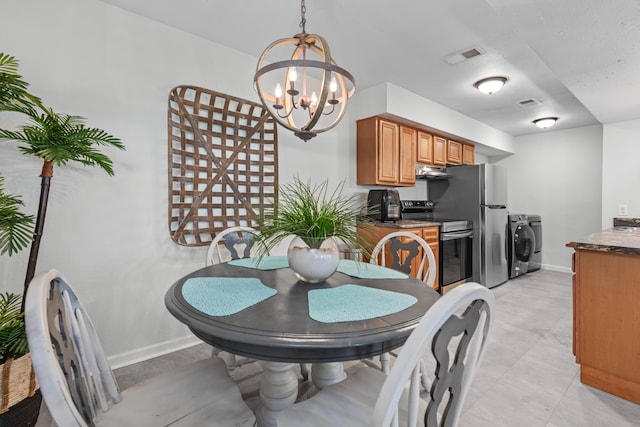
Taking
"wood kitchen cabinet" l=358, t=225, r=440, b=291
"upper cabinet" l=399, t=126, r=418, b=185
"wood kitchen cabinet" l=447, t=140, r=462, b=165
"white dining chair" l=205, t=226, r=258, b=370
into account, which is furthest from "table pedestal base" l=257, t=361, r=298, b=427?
"wood kitchen cabinet" l=447, t=140, r=462, b=165

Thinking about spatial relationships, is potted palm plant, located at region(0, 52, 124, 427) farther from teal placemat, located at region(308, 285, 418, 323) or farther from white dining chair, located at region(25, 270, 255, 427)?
teal placemat, located at region(308, 285, 418, 323)

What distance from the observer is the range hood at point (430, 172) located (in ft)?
13.2

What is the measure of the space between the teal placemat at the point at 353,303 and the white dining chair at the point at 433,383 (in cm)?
22

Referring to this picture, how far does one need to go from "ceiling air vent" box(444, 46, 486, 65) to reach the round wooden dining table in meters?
2.16

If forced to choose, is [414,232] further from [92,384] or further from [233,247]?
[92,384]

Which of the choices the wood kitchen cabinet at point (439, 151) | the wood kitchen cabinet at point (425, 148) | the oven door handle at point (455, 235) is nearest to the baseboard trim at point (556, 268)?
the oven door handle at point (455, 235)

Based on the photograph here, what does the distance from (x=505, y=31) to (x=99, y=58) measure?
2.89 meters

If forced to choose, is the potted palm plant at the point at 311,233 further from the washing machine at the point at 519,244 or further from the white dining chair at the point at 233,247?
the washing machine at the point at 519,244

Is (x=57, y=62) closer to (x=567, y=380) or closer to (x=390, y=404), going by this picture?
(x=390, y=404)

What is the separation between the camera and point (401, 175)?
3605mm

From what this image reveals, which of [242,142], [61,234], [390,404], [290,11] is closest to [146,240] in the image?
[61,234]

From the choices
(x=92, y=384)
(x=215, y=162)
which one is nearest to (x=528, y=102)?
(x=215, y=162)

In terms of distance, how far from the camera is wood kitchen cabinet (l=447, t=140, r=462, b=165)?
4.31 m

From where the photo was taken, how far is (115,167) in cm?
200
